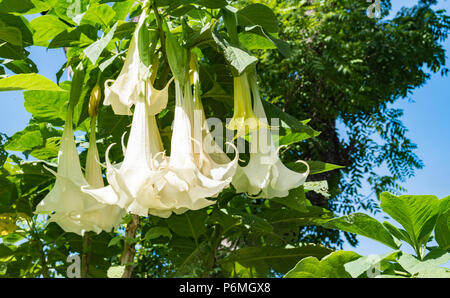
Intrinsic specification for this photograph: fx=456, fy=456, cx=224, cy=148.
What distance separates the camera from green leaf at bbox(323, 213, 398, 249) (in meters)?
0.59

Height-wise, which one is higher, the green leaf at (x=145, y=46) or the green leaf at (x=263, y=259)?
the green leaf at (x=145, y=46)

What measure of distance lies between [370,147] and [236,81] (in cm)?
467

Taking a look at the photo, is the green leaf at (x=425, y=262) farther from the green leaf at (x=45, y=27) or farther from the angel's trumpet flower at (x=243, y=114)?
the green leaf at (x=45, y=27)

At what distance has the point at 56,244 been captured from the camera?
40.4 inches

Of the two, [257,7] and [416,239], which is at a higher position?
[257,7]

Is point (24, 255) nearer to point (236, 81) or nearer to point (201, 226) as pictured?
point (201, 226)

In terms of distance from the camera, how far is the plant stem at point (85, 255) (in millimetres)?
967

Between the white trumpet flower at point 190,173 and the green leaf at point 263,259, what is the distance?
46 centimetres

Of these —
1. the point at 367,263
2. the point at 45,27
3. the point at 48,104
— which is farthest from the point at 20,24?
the point at 367,263

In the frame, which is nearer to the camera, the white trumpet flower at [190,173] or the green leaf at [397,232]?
the white trumpet flower at [190,173]

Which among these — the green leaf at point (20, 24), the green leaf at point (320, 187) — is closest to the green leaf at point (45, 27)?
the green leaf at point (20, 24)

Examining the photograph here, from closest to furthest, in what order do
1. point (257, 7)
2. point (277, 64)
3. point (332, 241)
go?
point (257, 7)
point (277, 64)
point (332, 241)

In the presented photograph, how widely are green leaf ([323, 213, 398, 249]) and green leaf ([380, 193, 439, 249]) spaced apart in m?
0.02

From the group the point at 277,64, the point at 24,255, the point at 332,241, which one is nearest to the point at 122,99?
the point at 24,255
